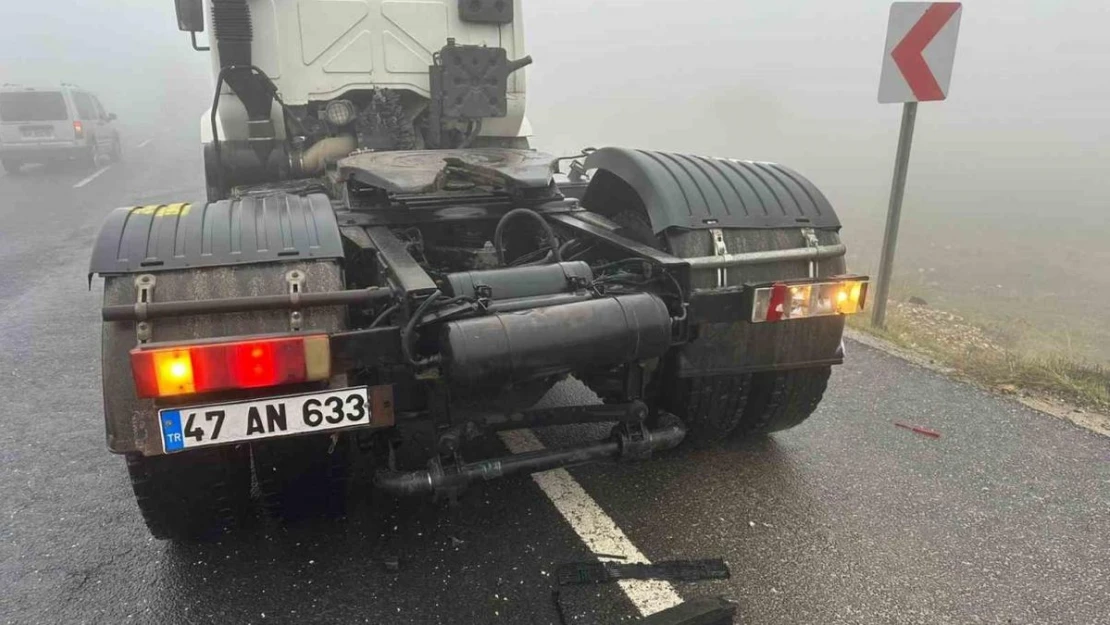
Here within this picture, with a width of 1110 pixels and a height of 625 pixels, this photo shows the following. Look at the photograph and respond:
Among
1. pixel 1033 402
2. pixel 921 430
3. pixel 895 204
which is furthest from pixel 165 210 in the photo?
pixel 895 204

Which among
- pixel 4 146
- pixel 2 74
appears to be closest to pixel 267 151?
→ pixel 4 146

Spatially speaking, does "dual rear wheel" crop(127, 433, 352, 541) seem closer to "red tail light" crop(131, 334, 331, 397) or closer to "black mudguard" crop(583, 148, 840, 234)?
"red tail light" crop(131, 334, 331, 397)

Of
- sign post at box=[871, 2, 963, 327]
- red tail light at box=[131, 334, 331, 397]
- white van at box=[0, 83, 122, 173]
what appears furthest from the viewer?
white van at box=[0, 83, 122, 173]

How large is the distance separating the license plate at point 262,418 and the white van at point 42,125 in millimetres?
18543

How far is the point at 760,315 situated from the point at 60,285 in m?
7.42

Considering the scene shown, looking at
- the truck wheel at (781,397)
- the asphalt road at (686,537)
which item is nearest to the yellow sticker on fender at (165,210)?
the asphalt road at (686,537)

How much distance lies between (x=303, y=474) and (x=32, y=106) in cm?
1853

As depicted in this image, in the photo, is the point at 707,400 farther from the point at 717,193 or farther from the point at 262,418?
the point at 262,418

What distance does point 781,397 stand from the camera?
3344 millimetres

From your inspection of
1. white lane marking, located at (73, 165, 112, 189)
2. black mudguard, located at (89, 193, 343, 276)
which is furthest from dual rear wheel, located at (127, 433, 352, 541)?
white lane marking, located at (73, 165, 112, 189)

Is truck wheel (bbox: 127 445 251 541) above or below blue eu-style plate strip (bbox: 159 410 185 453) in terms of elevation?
below

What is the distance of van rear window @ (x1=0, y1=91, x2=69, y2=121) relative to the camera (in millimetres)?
16469

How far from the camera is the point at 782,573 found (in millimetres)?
2768

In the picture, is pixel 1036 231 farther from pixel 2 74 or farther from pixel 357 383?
pixel 2 74
